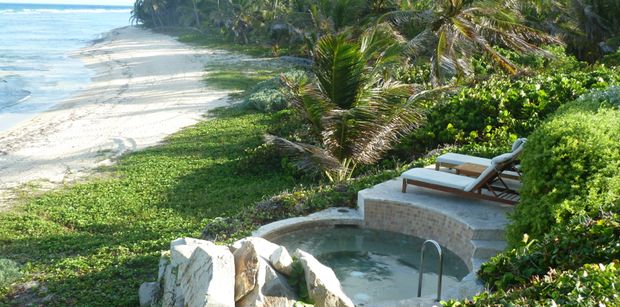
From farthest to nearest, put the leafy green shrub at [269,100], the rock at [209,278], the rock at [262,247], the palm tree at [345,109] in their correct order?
the leafy green shrub at [269,100]
the palm tree at [345,109]
the rock at [262,247]
the rock at [209,278]

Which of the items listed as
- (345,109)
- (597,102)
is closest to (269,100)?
(345,109)

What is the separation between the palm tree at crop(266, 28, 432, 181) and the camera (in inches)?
415

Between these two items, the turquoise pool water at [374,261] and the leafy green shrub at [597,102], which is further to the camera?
the leafy green shrub at [597,102]

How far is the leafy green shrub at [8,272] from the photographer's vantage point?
8.32 meters

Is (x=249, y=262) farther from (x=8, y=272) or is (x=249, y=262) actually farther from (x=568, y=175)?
(x=8, y=272)

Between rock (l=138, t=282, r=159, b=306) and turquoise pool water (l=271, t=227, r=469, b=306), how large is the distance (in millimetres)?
1801

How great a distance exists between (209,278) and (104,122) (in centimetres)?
1692

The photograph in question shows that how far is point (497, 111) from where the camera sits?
1254 centimetres

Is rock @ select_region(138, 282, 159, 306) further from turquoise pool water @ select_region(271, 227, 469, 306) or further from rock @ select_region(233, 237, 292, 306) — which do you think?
turquoise pool water @ select_region(271, 227, 469, 306)

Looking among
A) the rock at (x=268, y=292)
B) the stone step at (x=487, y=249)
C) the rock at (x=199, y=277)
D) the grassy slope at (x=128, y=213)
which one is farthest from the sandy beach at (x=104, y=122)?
the stone step at (x=487, y=249)

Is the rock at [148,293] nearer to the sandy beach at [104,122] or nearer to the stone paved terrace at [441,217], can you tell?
the stone paved terrace at [441,217]

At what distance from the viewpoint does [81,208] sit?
11.8 meters

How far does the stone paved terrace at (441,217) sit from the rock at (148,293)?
3084 mm

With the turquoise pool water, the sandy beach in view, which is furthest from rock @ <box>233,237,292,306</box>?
the sandy beach
